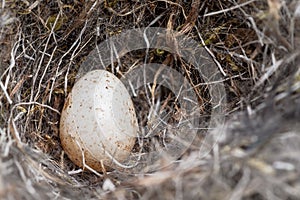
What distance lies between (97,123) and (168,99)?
1.28ft

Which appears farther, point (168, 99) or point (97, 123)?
point (168, 99)

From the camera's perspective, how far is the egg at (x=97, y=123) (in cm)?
165

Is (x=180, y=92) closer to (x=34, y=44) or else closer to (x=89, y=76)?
(x=89, y=76)

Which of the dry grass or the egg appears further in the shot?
the egg

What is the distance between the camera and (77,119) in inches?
65.9

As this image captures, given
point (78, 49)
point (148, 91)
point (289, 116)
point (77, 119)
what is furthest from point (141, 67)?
point (289, 116)

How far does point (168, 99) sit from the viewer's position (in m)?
1.94

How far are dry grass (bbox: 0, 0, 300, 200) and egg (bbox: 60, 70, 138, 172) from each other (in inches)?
2.5

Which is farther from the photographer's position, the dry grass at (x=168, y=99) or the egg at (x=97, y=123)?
the egg at (x=97, y=123)

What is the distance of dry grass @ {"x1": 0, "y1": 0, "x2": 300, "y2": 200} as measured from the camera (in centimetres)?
121

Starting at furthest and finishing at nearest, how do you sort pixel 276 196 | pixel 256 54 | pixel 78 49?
pixel 78 49
pixel 256 54
pixel 276 196

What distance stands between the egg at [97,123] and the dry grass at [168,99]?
0.21 ft

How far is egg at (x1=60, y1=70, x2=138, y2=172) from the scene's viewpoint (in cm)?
165

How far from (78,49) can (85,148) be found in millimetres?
410
